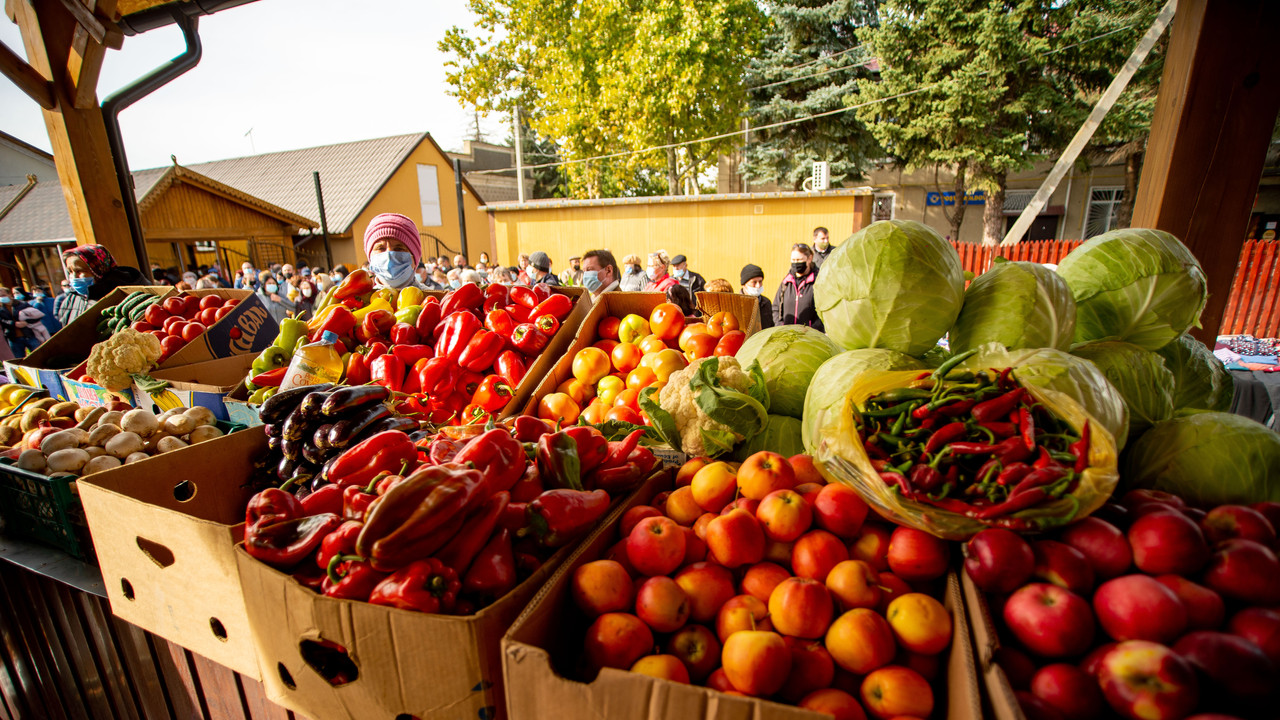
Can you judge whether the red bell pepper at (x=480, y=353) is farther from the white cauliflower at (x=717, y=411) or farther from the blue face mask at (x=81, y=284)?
the blue face mask at (x=81, y=284)

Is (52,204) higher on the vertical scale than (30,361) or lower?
higher

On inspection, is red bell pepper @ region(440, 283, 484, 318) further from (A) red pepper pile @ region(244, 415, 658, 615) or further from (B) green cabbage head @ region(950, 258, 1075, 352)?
(B) green cabbage head @ region(950, 258, 1075, 352)

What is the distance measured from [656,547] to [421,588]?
54cm

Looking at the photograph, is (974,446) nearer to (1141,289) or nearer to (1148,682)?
(1148,682)

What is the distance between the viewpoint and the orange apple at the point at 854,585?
1.18m

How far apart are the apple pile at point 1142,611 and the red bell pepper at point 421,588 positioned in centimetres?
109

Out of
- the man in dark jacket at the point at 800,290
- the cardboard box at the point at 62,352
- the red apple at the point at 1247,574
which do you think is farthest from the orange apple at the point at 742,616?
the man in dark jacket at the point at 800,290

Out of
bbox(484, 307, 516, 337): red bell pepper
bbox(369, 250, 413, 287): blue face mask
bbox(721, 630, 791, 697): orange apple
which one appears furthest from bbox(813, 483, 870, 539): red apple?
bbox(369, 250, 413, 287): blue face mask

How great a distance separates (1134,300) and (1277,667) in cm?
133

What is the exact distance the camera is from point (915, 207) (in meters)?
22.0

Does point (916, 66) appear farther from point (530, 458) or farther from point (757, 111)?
point (530, 458)

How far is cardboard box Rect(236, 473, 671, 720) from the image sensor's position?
106cm

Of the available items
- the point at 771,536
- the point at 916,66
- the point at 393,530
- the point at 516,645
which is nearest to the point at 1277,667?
the point at 771,536

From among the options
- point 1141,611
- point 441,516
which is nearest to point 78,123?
point 441,516
